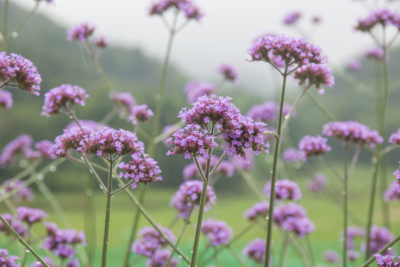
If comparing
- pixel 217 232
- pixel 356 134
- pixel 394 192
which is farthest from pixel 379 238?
pixel 217 232

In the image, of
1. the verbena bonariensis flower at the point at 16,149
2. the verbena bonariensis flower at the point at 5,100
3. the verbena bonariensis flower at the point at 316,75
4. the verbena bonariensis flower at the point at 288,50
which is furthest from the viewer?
the verbena bonariensis flower at the point at 16,149

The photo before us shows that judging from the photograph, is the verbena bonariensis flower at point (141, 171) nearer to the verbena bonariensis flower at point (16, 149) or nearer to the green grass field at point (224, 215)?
the verbena bonariensis flower at point (16, 149)

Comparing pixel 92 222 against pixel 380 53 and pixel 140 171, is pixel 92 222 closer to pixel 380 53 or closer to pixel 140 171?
pixel 140 171

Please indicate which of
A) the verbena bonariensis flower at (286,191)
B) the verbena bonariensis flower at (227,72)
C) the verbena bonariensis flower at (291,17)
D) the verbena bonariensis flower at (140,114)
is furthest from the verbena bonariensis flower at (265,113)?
the verbena bonariensis flower at (291,17)

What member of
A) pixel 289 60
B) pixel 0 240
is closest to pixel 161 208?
pixel 0 240

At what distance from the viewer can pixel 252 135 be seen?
1795 millimetres

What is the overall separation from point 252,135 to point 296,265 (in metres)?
6.60

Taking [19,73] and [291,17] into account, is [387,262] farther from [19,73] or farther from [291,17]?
[291,17]

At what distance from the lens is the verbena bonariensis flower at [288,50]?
2.16 metres

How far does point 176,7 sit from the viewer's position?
374 cm

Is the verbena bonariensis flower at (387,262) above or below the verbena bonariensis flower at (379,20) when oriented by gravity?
below

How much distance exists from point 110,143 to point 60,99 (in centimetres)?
79

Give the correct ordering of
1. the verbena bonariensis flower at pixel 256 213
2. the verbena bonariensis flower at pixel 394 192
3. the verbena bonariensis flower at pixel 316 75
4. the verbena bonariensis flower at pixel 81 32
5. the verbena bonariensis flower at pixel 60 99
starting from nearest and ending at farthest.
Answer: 1. the verbena bonariensis flower at pixel 394 192
2. the verbena bonariensis flower at pixel 60 99
3. the verbena bonariensis flower at pixel 316 75
4. the verbena bonariensis flower at pixel 256 213
5. the verbena bonariensis flower at pixel 81 32

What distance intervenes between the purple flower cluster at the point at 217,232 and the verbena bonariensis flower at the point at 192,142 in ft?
5.22
